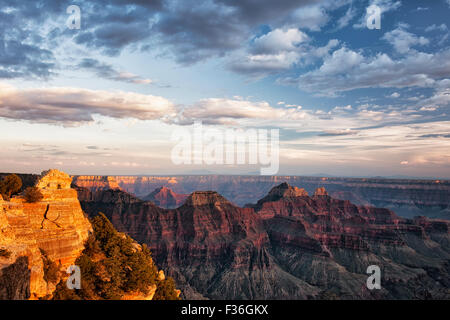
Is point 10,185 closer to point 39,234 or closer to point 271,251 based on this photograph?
point 39,234

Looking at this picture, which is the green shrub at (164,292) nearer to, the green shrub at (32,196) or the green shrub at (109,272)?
the green shrub at (109,272)

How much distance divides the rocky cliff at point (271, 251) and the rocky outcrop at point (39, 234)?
54.4 meters

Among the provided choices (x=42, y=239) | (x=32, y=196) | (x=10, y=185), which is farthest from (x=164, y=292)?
(x=10, y=185)

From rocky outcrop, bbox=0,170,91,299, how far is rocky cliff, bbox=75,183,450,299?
5437 centimetres

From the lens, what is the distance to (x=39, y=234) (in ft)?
103

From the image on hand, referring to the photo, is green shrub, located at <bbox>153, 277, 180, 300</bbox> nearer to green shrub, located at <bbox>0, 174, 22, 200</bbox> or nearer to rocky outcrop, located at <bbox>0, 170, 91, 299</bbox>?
rocky outcrop, located at <bbox>0, 170, 91, 299</bbox>

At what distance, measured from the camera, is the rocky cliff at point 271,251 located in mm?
91938

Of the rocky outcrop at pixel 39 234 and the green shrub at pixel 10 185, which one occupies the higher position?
the green shrub at pixel 10 185

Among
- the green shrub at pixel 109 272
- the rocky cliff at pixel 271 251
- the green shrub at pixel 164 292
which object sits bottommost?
the rocky cliff at pixel 271 251

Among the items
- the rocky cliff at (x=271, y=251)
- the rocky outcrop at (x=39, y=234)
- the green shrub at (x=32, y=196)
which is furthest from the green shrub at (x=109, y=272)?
the rocky cliff at (x=271, y=251)

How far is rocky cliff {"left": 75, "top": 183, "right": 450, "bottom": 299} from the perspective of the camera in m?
91.9
